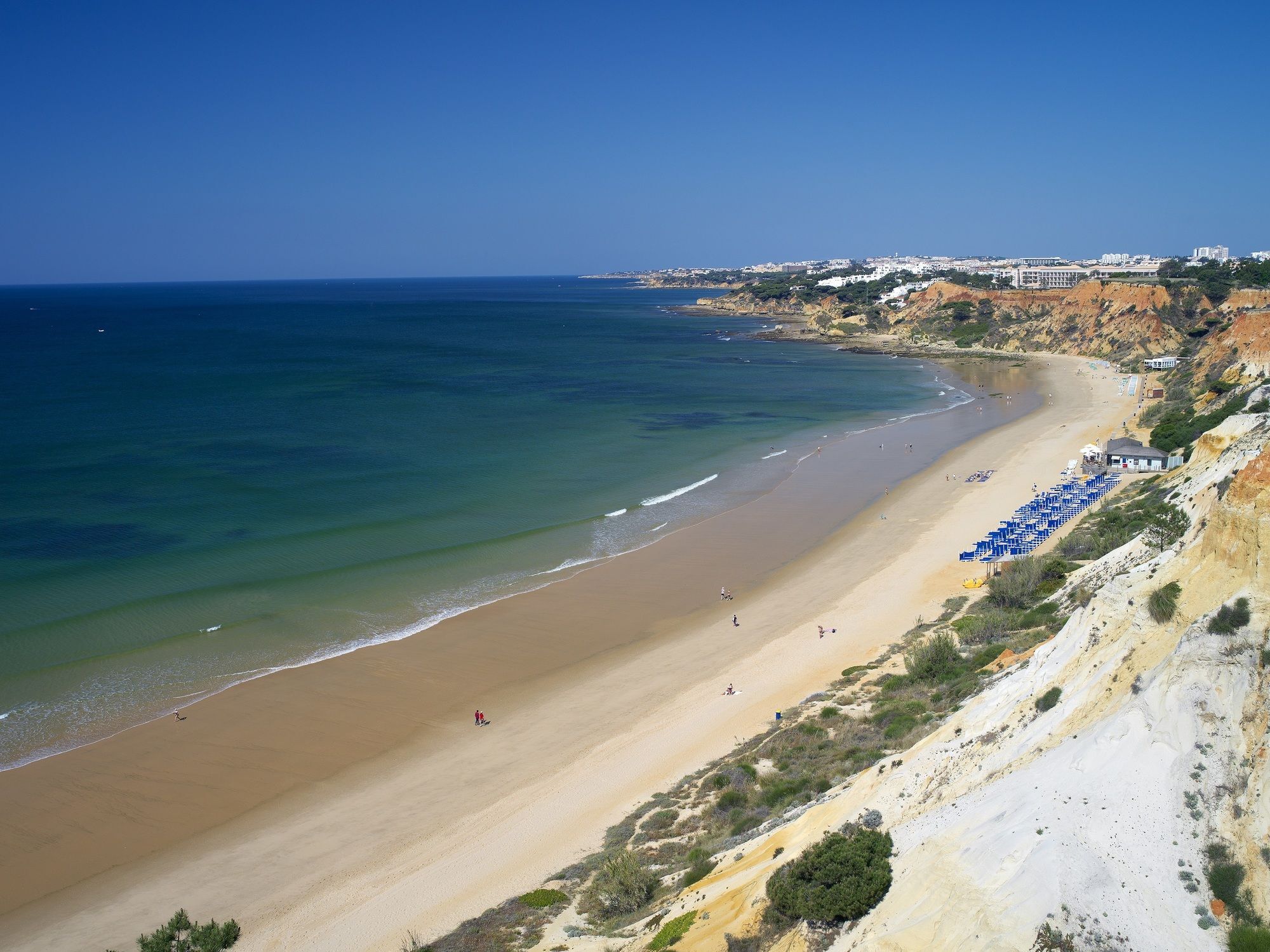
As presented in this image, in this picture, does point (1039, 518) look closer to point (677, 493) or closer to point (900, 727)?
point (677, 493)

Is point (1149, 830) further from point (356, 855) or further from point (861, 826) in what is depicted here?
point (356, 855)

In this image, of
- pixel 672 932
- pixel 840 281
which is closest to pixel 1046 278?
pixel 840 281

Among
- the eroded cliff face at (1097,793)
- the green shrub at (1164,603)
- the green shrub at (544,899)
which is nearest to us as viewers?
the eroded cliff face at (1097,793)

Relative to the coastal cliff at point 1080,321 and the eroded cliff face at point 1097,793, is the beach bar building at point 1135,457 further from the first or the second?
the eroded cliff face at point 1097,793

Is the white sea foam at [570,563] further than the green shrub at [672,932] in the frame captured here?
Yes

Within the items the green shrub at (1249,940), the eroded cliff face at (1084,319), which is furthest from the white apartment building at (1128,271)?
the green shrub at (1249,940)

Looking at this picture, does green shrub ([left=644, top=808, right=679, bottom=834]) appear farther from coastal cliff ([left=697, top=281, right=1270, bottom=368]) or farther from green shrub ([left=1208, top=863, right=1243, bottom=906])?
coastal cliff ([left=697, top=281, right=1270, bottom=368])
